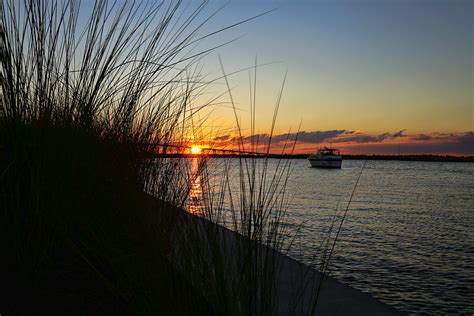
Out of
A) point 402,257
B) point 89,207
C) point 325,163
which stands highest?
point 89,207

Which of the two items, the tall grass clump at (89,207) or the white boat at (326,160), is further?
the white boat at (326,160)

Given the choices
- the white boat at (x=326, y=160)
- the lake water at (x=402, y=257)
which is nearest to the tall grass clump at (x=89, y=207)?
the lake water at (x=402, y=257)

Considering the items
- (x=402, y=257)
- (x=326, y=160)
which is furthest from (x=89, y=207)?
(x=326, y=160)

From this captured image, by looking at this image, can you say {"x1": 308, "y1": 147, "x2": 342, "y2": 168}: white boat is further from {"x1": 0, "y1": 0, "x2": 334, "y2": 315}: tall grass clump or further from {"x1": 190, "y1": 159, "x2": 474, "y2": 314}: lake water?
{"x1": 0, "y1": 0, "x2": 334, "y2": 315}: tall grass clump

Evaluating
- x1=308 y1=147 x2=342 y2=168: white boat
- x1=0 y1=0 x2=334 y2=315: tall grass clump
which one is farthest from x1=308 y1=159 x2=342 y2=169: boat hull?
x1=0 y1=0 x2=334 y2=315: tall grass clump

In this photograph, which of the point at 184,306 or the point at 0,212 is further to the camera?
the point at 0,212

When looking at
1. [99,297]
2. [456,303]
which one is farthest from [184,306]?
[456,303]

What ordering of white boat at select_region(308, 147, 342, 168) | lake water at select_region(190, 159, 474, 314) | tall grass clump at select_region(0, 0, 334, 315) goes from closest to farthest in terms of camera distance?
tall grass clump at select_region(0, 0, 334, 315)
lake water at select_region(190, 159, 474, 314)
white boat at select_region(308, 147, 342, 168)

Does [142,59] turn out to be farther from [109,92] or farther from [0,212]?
[0,212]

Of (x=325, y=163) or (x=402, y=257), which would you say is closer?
(x=402, y=257)

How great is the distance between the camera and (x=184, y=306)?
3.25 ft

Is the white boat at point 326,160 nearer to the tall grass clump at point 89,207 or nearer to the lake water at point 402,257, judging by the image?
the lake water at point 402,257

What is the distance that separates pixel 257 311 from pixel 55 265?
Result: 85 cm

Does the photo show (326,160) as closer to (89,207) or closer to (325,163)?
(325,163)
